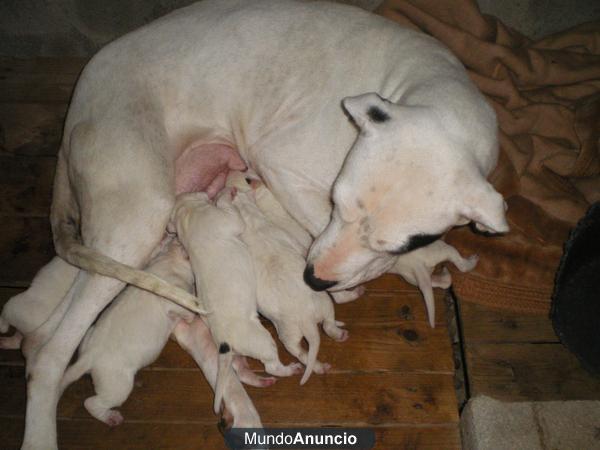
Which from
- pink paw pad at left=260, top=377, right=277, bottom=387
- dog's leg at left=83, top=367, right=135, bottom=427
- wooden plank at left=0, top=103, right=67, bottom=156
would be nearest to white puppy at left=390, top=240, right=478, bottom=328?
pink paw pad at left=260, top=377, right=277, bottom=387

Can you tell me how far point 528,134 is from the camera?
10.3 feet

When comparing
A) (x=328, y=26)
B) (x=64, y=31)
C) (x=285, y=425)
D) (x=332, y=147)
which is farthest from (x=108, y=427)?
(x=64, y=31)

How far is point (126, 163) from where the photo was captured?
2387 mm

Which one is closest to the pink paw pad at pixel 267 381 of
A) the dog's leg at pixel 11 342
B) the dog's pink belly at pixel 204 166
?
the dog's pink belly at pixel 204 166

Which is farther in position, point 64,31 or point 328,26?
point 64,31

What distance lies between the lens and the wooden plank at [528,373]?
262 centimetres

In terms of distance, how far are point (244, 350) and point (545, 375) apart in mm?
1626

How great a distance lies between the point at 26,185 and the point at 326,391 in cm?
230

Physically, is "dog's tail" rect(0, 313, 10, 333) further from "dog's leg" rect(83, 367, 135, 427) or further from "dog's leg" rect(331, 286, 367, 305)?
"dog's leg" rect(331, 286, 367, 305)

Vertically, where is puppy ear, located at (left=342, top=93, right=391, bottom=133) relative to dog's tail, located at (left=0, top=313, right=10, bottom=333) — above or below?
above

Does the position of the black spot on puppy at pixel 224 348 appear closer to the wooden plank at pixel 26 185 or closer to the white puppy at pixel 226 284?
the white puppy at pixel 226 284

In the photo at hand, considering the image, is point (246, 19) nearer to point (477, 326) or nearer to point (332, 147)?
point (332, 147)

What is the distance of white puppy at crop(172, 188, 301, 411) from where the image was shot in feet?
7.38

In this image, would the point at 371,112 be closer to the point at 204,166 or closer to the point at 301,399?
the point at 204,166
